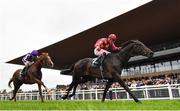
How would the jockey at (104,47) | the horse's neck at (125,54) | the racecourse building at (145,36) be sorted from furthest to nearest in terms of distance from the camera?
the racecourse building at (145,36) < the jockey at (104,47) < the horse's neck at (125,54)

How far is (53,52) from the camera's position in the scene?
34.9 metres

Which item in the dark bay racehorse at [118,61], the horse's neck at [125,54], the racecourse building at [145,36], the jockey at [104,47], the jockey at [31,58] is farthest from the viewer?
the racecourse building at [145,36]

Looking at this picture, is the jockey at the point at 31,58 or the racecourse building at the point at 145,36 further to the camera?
the racecourse building at the point at 145,36

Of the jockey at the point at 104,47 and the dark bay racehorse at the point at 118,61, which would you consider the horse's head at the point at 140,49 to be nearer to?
the dark bay racehorse at the point at 118,61

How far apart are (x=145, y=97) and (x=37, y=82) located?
5.50m

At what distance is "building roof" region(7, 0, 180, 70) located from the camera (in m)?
19.9

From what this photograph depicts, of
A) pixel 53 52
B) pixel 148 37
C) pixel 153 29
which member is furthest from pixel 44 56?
pixel 53 52

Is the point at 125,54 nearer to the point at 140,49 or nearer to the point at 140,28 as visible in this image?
the point at 140,49

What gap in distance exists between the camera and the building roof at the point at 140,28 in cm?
1992

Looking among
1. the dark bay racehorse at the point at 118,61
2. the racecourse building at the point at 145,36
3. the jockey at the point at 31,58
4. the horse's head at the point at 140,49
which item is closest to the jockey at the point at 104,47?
the dark bay racehorse at the point at 118,61

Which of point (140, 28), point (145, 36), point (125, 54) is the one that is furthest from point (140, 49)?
point (145, 36)

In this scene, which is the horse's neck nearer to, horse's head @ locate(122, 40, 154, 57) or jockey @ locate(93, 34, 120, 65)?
horse's head @ locate(122, 40, 154, 57)

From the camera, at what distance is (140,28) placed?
24.4 m

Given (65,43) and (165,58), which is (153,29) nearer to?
(165,58)
